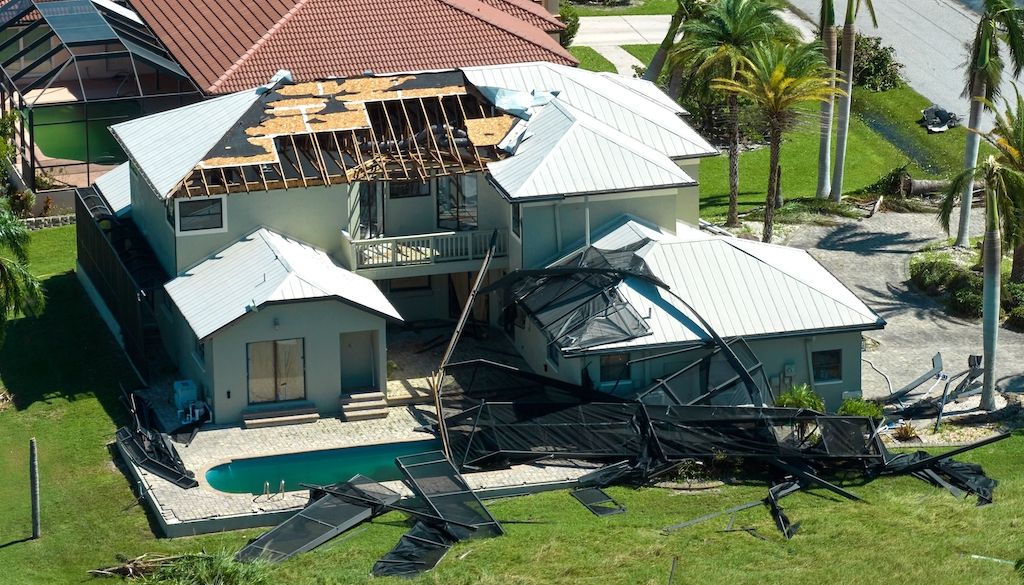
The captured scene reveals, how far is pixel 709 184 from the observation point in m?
73.8

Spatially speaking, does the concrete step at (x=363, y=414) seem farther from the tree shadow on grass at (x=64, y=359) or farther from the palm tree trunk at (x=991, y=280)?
the palm tree trunk at (x=991, y=280)

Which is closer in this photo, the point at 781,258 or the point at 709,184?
the point at 781,258

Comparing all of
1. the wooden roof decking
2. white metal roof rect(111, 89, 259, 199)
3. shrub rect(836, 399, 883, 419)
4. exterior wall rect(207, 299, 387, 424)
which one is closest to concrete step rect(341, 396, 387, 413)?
exterior wall rect(207, 299, 387, 424)

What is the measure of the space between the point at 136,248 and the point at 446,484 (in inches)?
619

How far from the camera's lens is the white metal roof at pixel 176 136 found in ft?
181

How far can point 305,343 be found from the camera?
52.9 meters

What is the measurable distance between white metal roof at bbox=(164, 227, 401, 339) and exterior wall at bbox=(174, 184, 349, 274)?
30 centimetres

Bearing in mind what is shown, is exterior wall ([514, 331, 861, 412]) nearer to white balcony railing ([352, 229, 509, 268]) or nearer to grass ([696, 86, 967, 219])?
white balcony railing ([352, 229, 509, 268])

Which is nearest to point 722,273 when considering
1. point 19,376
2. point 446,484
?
point 446,484

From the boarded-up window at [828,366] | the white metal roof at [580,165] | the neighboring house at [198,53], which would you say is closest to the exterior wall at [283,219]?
the white metal roof at [580,165]

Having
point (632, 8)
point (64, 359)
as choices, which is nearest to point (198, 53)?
point (64, 359)

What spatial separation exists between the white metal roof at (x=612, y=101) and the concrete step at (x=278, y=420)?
13620 millimetres

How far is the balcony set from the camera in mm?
56594

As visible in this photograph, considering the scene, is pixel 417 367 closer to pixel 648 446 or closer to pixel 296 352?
pixel 296 352
